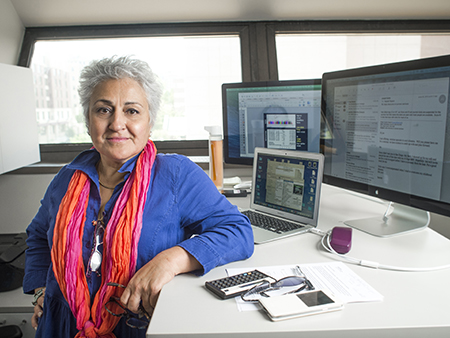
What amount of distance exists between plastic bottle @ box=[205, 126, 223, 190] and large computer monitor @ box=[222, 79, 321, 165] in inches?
2.8

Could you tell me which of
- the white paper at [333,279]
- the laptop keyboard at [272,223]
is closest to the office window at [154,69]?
the laptop keyboard at [272,223]

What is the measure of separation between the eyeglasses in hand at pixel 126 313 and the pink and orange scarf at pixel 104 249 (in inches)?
0.7

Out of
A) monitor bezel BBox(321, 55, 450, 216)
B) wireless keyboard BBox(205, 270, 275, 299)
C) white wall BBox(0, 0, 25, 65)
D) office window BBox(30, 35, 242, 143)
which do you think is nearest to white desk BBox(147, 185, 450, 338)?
wireless keyboard BBox(205, 270, 275, 299)

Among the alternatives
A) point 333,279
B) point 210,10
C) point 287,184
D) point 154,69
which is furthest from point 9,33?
point 333,279

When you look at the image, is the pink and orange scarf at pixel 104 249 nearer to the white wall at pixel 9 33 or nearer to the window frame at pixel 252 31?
the window frame at pixel 252 31

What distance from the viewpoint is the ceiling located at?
2.26 m

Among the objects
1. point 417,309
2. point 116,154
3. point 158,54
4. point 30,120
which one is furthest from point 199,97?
point 417,309

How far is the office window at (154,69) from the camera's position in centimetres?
249

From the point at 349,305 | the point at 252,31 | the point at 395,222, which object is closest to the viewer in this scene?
the point at 349,305

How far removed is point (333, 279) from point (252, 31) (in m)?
1.96

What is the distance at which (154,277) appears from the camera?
0.89 m

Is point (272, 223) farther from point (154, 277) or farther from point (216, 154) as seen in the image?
point (216, 154)

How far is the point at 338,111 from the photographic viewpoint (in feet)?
4.58

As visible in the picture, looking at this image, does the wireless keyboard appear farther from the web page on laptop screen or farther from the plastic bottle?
the plastic bottle
